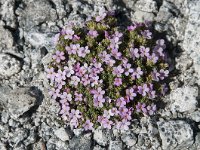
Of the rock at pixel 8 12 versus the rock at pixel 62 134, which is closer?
the rock at pixel 62 134

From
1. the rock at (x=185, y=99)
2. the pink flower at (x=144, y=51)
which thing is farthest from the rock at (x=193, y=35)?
the pink flower at (x=144, y=51)

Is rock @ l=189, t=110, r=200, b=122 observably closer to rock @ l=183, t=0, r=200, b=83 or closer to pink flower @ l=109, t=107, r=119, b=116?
rock @ l=183, t=0, r=200, b=83

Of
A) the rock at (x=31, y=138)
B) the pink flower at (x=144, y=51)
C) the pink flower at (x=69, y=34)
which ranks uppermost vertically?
the pink flower at (x=69, y=34)

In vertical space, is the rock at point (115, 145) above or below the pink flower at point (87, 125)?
below

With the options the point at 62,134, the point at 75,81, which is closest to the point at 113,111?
the point at 75,81

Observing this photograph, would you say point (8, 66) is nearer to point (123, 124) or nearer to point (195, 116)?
point (123, 124)

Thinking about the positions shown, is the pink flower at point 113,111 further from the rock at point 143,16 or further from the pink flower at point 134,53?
the rock at point 143,16
